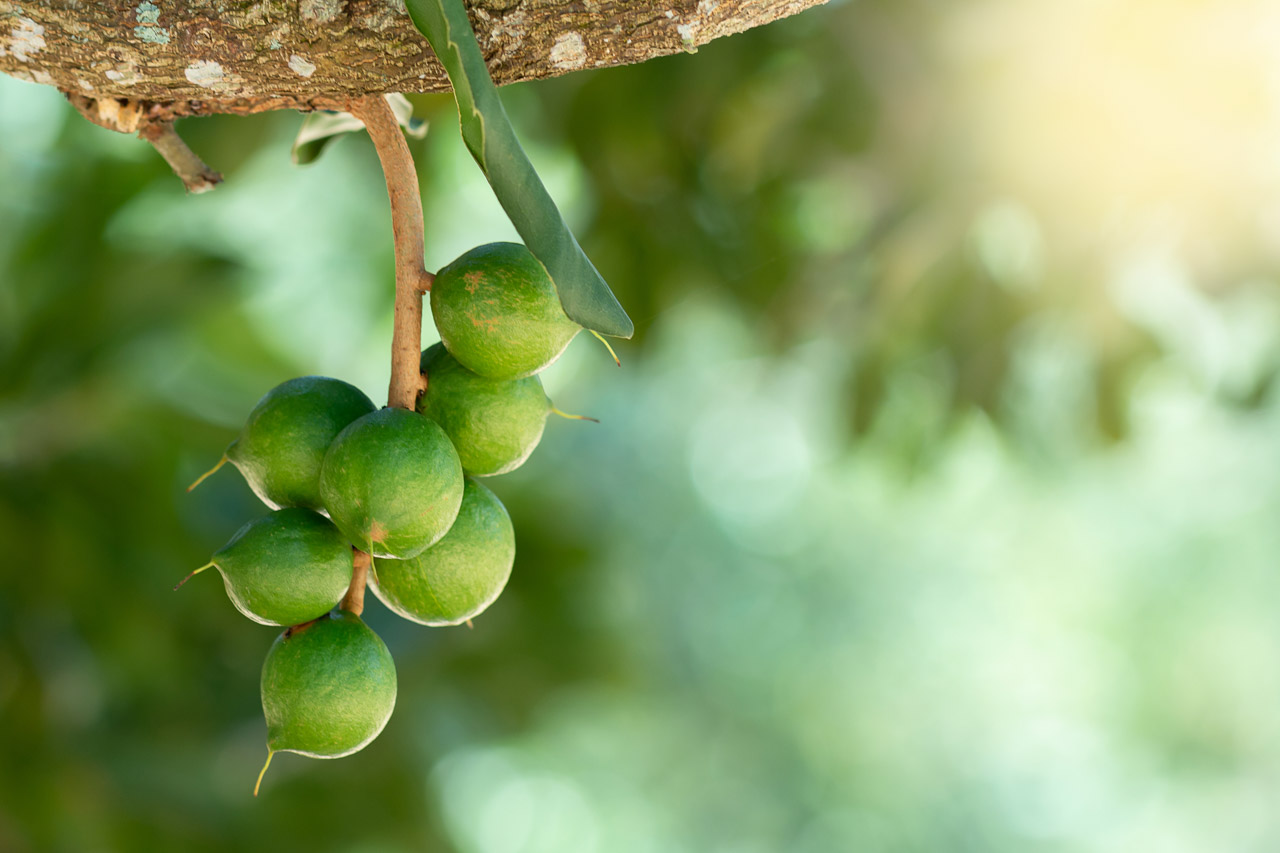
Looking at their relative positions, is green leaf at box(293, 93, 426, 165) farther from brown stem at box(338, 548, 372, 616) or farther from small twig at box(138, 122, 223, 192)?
brown stem at box(338, 548, 372, 616)

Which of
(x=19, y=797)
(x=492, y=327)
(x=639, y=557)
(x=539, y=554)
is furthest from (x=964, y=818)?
(x=492, y=327)

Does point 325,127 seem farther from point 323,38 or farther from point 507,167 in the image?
point 507,167

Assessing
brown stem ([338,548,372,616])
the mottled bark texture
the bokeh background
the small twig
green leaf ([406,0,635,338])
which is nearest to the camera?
green leaf ([406,0,635,338])

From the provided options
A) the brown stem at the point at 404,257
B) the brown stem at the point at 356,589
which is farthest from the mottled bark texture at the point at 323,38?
the brown stem at the point at 356,589

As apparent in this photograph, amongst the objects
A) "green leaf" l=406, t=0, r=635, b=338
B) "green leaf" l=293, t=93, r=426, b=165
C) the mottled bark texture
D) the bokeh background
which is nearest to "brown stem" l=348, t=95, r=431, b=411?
the mottled bark texture

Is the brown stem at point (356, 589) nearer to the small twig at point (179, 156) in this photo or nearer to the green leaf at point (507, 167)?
the green leaf at point (507, 167)

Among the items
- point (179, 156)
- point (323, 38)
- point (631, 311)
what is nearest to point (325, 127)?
point (179, 156)
